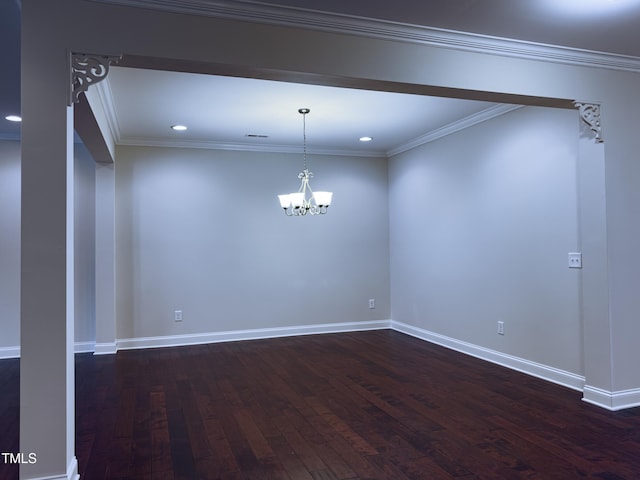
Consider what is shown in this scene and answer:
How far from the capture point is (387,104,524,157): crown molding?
452 cm

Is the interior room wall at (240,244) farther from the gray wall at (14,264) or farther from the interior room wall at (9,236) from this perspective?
the interior room wall at (9,236)

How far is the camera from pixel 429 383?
161 inches

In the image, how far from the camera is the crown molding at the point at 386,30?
8.18ft

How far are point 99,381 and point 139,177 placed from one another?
8.13 feet

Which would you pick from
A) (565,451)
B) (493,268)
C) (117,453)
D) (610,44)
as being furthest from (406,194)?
Answer: (117,453)

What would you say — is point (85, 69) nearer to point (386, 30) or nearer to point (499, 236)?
point (386, 30)

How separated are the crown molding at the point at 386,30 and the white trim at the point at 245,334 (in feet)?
13.7

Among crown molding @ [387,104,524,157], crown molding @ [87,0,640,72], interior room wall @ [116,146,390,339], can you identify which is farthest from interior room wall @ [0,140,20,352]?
crown molding @ [387,104,524,157]

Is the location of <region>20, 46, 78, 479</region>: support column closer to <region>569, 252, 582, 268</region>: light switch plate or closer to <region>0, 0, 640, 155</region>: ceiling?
<region>0, 0, 640, 155</region>: ceiling

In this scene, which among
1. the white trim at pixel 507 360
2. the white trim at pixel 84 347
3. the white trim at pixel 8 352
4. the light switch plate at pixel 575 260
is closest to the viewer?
the light switch plate at pixel 575 260

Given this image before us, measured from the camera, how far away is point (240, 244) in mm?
6086

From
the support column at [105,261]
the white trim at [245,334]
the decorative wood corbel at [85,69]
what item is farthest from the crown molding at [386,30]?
the white trim at [245,334]

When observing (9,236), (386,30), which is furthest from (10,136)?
(386,30)

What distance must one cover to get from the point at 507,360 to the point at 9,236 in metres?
5.43
